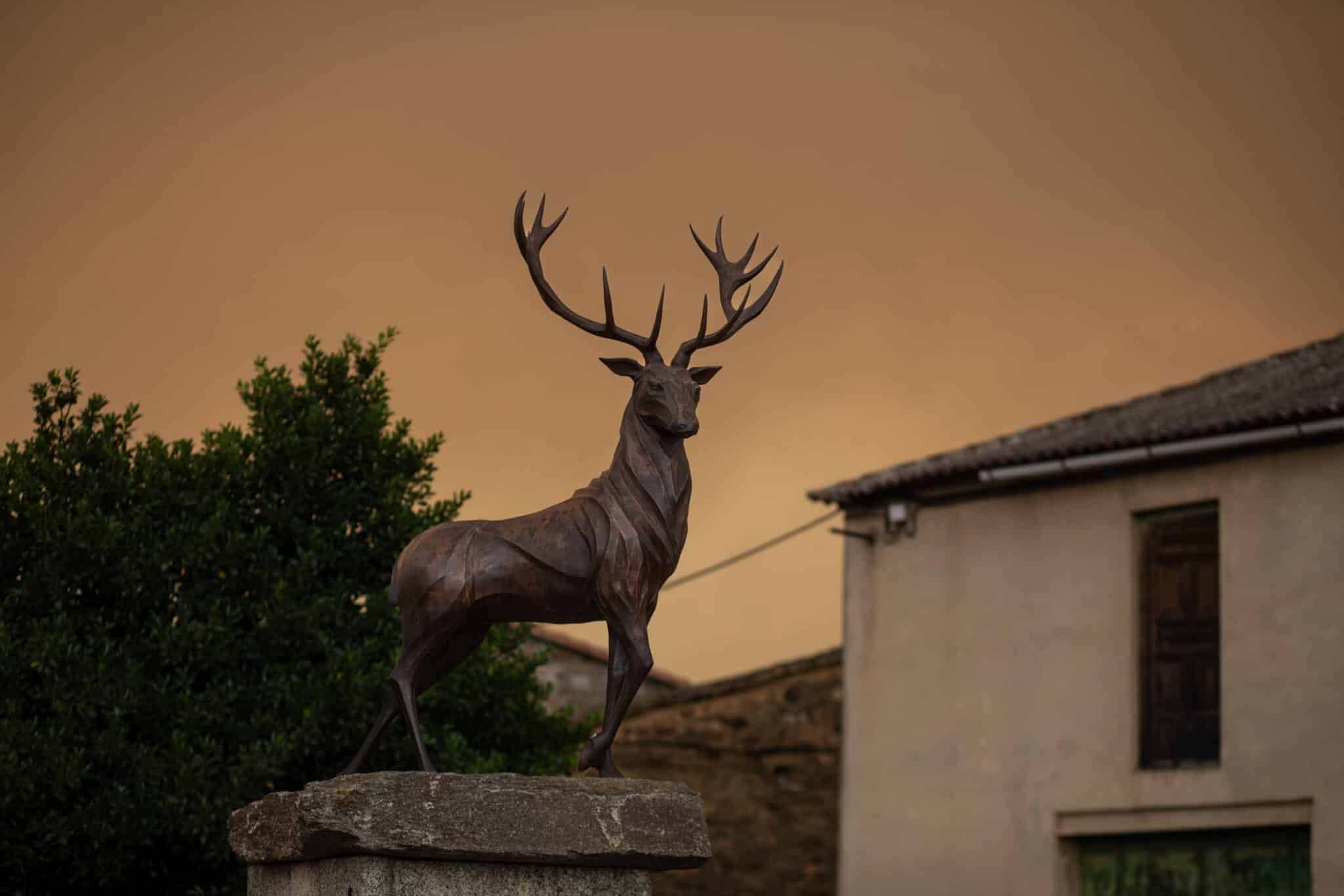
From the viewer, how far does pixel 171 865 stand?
1012 centimetres

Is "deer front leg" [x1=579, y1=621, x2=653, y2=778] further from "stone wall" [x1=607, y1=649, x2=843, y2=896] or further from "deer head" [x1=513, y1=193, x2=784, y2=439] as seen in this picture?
"stone wall" [x1=607, y1=649, x2=843, y2=896]

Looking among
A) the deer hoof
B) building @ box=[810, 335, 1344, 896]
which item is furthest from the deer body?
building @ box=[810, 335, 1344, 896]

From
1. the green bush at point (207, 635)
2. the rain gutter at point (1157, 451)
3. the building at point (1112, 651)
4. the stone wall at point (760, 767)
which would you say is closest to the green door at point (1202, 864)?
the building at point (1112, 651)

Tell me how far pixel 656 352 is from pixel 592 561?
0.71 m

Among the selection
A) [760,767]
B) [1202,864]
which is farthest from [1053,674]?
[760,767]

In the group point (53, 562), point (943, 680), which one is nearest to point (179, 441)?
point (53, 562)

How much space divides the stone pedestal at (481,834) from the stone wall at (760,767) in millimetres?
12741

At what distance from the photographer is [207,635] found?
32.8 ft

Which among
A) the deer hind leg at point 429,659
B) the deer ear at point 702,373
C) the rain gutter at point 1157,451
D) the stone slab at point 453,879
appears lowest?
the stone slab at point 453,879

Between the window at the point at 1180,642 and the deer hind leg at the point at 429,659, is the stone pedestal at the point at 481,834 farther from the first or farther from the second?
the window at the point at 1180,642

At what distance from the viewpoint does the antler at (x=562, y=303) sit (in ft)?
20.9

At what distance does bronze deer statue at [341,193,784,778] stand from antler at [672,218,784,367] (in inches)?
0.5

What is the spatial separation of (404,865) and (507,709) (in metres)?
4.96

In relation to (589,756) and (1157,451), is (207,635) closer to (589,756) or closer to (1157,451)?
(589,756)
